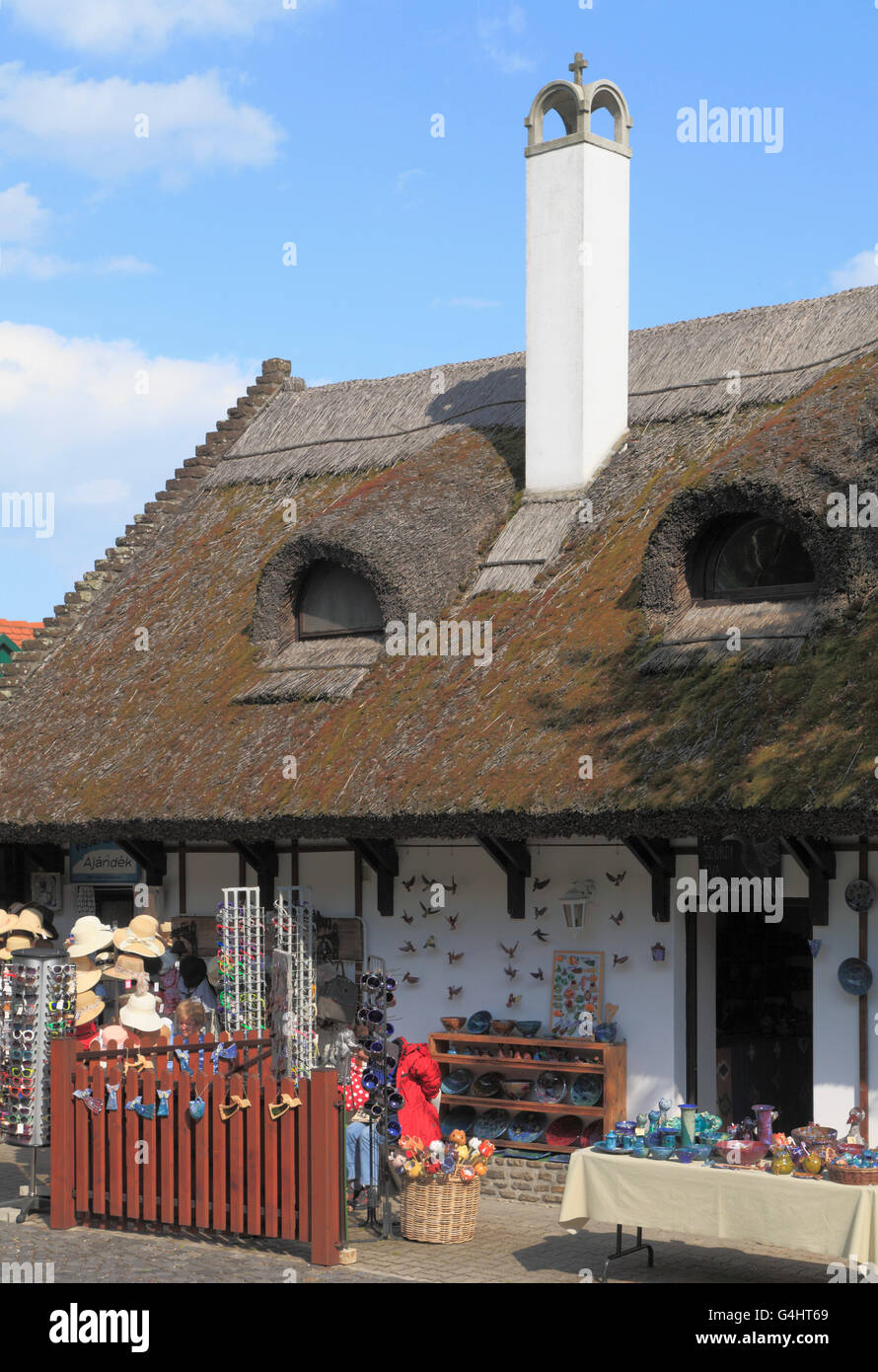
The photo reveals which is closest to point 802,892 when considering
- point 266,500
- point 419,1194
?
point 419,1194

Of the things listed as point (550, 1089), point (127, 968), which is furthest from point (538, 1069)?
point (127, 968)

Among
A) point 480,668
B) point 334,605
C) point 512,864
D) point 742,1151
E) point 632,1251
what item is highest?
point 334,605

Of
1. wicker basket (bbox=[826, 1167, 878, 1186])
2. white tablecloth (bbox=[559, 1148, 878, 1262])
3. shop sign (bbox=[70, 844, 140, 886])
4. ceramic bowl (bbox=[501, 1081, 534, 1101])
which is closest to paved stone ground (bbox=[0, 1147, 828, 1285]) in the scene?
white tablecloth (bbox=[559, 1148, 878, 1262])

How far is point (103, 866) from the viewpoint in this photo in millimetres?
15344

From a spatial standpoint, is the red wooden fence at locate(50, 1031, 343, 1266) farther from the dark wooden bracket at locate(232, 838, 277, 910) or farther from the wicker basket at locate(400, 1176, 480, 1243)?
the dark wooden bracket at locate(232, 838, 277, 910)

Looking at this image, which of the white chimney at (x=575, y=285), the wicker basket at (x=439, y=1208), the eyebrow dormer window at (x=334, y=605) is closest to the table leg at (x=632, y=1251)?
the wicker basket at (x=439, y=1208)

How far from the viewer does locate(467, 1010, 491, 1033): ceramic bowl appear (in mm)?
11961

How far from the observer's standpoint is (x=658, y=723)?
418 inches

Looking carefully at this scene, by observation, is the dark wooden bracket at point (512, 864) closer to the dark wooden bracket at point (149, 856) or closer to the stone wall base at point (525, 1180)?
the stone wall base at point (525, 1180)

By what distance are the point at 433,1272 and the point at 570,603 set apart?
18.0 feet

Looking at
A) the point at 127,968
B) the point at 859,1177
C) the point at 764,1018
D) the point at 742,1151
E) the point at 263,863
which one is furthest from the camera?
the point at 263,863

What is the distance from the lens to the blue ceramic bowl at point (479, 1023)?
1196 cm

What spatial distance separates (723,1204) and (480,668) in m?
5.16

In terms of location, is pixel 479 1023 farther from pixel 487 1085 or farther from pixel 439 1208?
pixel 439 1208
